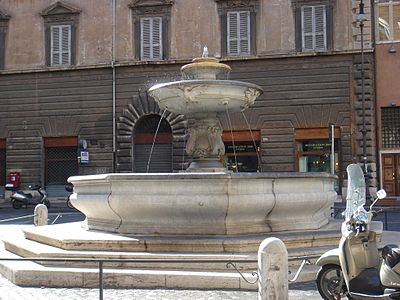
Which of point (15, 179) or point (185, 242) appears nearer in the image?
point (185, 242)

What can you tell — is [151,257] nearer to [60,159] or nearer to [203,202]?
[203,202]

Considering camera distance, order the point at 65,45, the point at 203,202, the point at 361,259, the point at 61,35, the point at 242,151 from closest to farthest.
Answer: the point at 361,259 < the point at 203,202 < the point at 242,151 < the point at 65,45 < the point at 61,35

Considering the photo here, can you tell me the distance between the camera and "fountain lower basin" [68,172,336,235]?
8195 mm

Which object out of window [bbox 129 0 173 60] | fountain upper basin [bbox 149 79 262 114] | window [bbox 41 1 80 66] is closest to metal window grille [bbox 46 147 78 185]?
window [bbox 41 1 80 66]

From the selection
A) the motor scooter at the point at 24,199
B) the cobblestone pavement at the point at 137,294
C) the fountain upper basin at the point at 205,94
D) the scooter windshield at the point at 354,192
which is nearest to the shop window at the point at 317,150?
the motor scooter at the point at 24,199

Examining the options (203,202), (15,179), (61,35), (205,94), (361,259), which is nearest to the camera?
(361,259)

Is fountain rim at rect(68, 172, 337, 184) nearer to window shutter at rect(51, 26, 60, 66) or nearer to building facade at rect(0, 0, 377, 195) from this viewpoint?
building facade at rect(0, 0, 377, 195)

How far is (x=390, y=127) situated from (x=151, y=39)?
448 inches

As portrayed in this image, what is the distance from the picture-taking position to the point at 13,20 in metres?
28.8

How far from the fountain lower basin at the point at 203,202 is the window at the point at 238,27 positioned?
17930 mm

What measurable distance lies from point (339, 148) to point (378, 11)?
6.28 m

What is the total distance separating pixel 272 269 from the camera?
5656 mm

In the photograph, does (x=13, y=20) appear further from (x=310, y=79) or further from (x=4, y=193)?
(x=310, y=79)

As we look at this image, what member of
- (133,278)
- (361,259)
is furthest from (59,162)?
(361,259)
